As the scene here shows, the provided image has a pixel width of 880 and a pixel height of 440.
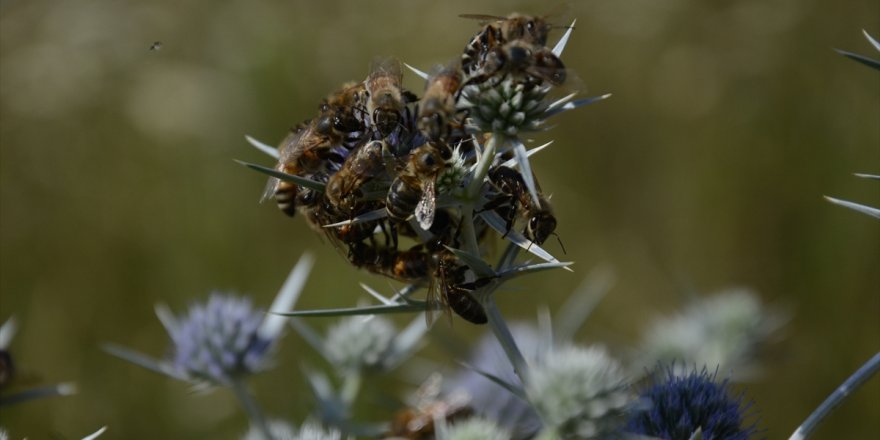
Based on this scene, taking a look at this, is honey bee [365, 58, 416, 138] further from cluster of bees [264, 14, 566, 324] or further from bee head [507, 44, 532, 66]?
bee head [507, 44, 532, 66]

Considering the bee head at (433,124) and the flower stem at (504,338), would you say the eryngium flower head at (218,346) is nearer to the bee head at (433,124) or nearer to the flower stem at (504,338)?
the flower stem at (504,338)

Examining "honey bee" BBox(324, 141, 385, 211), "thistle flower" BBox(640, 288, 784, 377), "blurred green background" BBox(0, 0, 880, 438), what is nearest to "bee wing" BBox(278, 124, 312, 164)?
"honey bee" BBox(324, 141, 385, 211)

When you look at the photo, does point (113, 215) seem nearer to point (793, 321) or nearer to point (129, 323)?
point (129, 323)

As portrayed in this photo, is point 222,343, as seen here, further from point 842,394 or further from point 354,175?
point 842,394

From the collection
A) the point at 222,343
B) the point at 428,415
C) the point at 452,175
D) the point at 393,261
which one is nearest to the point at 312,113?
the point at 222,343

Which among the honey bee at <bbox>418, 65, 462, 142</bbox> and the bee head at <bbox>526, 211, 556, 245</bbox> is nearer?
the honey bee at <bbox>418, 65, 462, 142</bbox>

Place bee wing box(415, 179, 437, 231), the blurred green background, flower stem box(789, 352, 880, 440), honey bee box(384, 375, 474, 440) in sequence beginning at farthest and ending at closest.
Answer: the blurred green background < honey bee box(384, 375, 474, 440) < bee wing box(415, 179, 437, 231) < flower stem box(789, 352, 880, 440)
